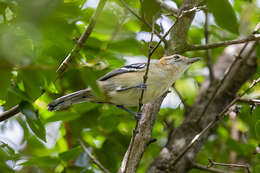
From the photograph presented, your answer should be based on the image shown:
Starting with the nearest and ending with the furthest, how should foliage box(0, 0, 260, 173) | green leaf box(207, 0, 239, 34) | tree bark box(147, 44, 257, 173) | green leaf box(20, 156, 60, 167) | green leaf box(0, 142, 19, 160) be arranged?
foliage box(0, 0, 260, 173), green leaf box(207, 0, 239, 34), green leaf box(0, 142, 19, 160), green leaf box(20, 156, 60, 167), tree bark box(147, 44, 257, 173)

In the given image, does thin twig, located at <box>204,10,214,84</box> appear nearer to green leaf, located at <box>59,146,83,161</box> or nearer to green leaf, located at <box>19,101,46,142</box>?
green leaf, located at <box>59,146,83,161</box>

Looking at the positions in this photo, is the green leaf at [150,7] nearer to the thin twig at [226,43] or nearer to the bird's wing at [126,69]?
the thin twig at [226,43]

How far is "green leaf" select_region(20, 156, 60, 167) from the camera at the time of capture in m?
3.50

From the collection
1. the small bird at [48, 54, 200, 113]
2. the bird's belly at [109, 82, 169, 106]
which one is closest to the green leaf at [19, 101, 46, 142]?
Answer: the small bird at [48, 54, 200, 113]

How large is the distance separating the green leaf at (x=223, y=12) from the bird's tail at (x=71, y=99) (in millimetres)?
2010

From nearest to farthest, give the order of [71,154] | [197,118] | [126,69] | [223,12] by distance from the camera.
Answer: [223,12]
[71,154]
[126,69]
[197,118]

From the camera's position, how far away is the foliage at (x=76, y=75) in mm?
1271

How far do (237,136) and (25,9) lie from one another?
5.33 m

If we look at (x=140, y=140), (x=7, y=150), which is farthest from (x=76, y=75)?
(x=7, y=150)

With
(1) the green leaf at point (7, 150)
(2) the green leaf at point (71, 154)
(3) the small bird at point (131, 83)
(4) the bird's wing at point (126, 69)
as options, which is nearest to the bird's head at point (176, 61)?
(3) the small bird at point (131, 83)

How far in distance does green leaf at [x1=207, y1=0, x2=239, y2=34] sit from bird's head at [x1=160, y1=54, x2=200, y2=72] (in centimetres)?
198

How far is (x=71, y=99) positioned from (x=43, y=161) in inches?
30.2

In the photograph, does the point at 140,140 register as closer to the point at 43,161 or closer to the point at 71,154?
the point at 71,154

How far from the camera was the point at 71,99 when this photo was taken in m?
3.87
